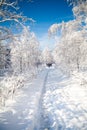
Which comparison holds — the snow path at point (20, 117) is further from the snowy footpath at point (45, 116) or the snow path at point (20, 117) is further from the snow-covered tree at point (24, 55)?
the snow-covered tree at point (24, 55)

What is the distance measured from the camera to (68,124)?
292 inches

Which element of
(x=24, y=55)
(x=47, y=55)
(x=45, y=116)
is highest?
(x=47, y=55)

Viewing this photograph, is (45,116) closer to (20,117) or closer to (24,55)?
(20,117)

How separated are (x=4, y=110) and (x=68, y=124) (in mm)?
3578

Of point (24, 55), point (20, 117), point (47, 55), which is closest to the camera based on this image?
point (20, 117)

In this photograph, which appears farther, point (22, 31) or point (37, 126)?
point (22, 31)

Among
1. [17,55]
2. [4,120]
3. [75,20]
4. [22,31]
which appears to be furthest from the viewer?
[17,55]

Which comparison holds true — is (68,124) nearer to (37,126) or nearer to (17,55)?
(37,126)

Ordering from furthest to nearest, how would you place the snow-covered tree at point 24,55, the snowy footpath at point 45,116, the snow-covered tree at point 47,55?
the snow-covered tree at point 47,55, the snow-covered tree at point 24,55, the snowy footpath at point 45,116

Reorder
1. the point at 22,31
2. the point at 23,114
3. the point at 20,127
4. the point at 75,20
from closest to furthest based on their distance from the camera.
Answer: the point at 20,127, the point at 23,114, the point at 22,31, the point at 75,20

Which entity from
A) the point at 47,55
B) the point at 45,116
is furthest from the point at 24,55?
the point at 47,55

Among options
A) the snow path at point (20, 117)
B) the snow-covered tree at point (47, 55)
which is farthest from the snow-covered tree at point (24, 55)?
the snow-covered tree at point (47, 55)

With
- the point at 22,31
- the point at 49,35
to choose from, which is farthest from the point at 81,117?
the point at 49,35

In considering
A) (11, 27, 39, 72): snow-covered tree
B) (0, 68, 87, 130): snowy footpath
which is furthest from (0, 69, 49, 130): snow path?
(11, 27, 39, 72): snow-covered tree
